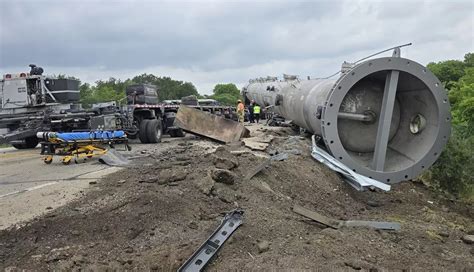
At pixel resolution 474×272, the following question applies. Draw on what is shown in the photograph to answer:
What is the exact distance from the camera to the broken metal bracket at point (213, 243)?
3539 mm

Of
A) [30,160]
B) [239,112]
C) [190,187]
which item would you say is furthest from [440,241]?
[239,112]

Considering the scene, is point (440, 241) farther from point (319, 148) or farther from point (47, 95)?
point (47, 95)

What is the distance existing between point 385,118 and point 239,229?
10.5 ft

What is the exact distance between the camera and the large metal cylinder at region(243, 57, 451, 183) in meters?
6.35

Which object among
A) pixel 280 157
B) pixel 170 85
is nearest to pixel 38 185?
pixel 280 157

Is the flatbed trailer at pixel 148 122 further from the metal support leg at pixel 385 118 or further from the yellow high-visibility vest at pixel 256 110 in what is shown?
the metal support leg at pixel 385 118

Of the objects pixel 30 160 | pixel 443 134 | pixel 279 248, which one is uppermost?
pixel 443 134

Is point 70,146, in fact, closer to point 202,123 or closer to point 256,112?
point 202,123

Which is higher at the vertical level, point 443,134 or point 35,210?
point 443,134

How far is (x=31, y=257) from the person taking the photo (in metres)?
3.91

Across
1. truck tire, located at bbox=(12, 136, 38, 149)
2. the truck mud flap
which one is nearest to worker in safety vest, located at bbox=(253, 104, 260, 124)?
the truck mud flap

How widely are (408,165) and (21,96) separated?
11812 millimetres

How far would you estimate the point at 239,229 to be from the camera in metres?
4.32

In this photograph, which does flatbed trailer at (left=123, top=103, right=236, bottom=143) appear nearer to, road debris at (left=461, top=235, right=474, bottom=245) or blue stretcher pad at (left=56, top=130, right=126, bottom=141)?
blue stretcher pad at (left=56, top=130, right=126, bottom=141)
